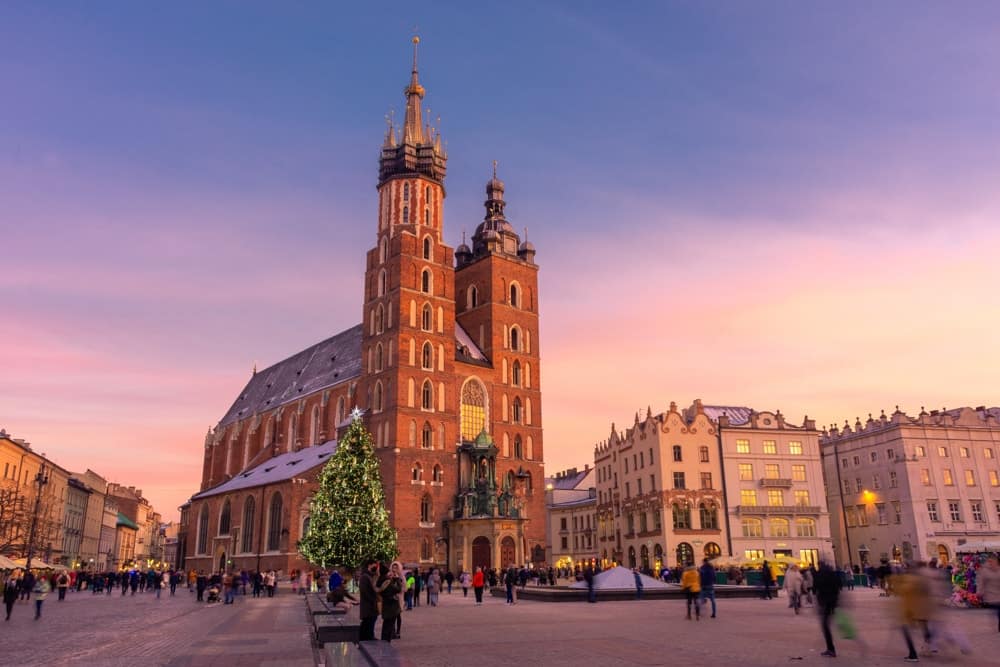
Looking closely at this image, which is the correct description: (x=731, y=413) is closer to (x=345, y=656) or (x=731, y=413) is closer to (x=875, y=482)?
(x=875, y=482)

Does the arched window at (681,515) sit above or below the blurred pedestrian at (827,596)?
above

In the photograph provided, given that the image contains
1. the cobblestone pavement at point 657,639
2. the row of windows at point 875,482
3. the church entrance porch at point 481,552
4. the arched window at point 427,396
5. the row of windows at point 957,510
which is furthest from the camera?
the row of windows at point 875,482

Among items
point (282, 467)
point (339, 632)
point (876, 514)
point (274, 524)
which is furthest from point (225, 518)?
point (339, 632)

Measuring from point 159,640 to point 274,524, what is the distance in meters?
42.8

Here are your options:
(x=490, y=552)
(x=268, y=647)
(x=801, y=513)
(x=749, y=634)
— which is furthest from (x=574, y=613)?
(x=801, y=513)

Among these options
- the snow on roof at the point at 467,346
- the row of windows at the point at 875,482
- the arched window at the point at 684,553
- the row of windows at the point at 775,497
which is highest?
the snow on roof at the point at 467,346

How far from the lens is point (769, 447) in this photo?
204ft

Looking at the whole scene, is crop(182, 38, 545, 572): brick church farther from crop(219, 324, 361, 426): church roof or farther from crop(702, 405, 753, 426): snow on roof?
crop(702, 405, 753, 426): snow on roof

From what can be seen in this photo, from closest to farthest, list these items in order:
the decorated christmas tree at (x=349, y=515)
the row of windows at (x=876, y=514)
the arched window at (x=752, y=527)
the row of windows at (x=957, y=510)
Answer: the decorated christmas tree at (x=349, y=515) → the arched window at (x=752, y=527) → the row of windows at (x=957, y=510) → the row of windows at (x=876, y=514)

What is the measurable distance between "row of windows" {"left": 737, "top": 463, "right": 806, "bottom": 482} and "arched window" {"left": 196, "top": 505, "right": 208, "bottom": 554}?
46.2m

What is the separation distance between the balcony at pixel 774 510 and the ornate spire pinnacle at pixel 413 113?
4058cm

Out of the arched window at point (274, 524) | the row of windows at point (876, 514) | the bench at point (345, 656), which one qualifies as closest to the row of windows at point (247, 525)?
the arched window at point (274, 524)

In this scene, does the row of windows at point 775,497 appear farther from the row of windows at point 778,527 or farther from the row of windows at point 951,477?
the row of windows at point 951,477

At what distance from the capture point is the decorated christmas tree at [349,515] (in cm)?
4347
